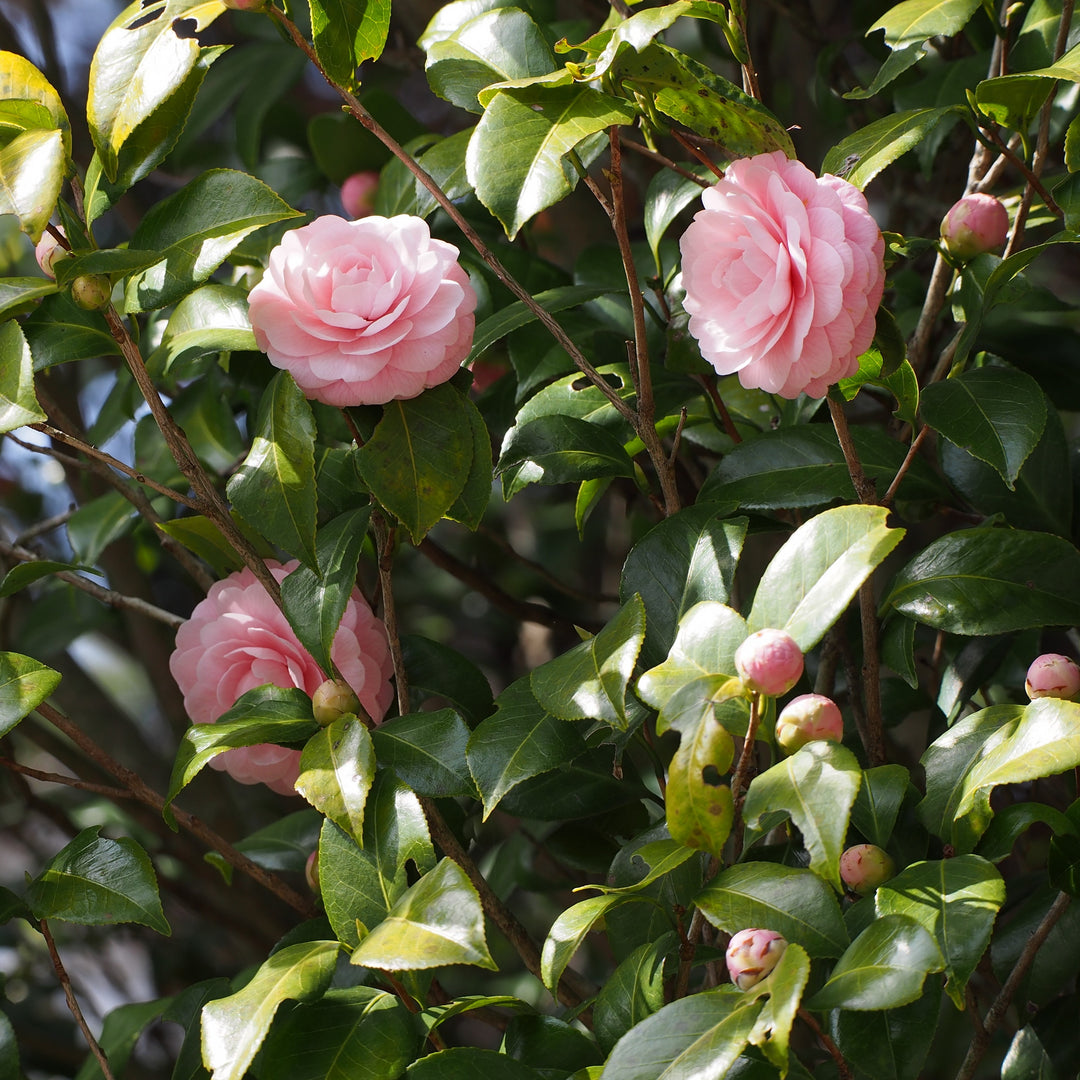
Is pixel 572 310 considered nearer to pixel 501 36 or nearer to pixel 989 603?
pixel 501 36

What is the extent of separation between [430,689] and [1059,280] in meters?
1.85

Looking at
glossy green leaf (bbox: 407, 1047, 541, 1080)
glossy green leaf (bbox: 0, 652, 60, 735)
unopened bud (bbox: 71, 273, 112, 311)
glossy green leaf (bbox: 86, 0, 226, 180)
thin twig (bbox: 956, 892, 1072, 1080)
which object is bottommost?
thin twig (bbox: 956, 892, 1072, 1080)

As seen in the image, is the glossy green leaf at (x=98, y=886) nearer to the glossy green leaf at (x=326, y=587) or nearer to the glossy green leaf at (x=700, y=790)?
the glossy green leaf at (x=326, y=587)

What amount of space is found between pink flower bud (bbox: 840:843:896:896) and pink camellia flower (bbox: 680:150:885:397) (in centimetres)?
22

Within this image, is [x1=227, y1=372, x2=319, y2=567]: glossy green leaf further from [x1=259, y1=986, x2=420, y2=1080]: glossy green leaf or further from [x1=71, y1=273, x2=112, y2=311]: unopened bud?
[x1=259, y1=986, x2=420, y2=1080]: glossy green leaf

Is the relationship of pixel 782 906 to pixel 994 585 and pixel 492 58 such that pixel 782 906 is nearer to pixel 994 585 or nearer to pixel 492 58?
pixel 994 585

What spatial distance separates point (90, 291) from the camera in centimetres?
62

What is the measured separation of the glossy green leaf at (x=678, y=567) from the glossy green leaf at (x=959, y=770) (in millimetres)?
132

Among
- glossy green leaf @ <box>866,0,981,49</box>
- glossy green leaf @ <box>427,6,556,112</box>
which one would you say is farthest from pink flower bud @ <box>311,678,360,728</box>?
glossy green leaf @ <box>866,0,981,49</box>

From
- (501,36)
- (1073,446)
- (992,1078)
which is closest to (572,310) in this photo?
(501,36)

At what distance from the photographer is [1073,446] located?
32.3 inches

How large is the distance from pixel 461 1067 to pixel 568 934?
0.08m

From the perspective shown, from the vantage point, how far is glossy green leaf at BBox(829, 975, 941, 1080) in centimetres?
51

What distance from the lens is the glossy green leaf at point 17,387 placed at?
1.89ft
